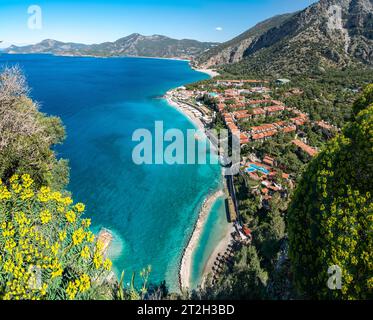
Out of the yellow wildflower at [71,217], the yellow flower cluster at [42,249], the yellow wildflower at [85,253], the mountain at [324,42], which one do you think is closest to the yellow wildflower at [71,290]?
the yellow flower cluster at [42,249]

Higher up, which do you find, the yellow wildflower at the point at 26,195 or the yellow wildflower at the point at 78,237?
the yellow wildflower at the point at 26,195

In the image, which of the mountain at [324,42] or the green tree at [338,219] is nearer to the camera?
the green tree at [338,219]

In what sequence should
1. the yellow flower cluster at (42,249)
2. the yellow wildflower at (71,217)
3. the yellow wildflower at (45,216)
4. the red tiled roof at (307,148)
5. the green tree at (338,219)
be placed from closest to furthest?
the yellow flower cluster at (42,249), the yellow wildflower at (45,216), the yellow wildflower at (71,217), the green tree at (338,219), the red tiled roof at (307,148)

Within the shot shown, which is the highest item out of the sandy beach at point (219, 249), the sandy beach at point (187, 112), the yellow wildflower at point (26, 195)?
the sandy beach at point (187, 112)

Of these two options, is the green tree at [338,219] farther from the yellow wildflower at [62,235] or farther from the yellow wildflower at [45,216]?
the yellow wildflower at [45,216]

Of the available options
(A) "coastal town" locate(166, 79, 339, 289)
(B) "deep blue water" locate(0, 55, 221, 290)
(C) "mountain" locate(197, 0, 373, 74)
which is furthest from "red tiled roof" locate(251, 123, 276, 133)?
(C) "mountain" locate(197, 0, 373, 74)
